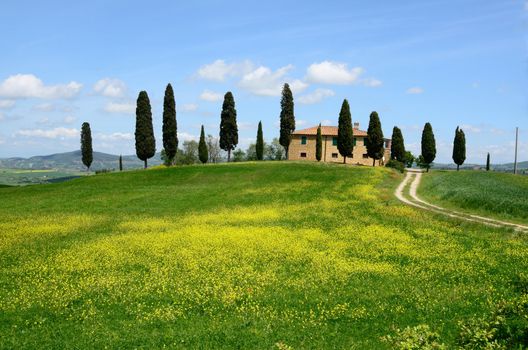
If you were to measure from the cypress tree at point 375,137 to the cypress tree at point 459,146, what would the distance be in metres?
17.6

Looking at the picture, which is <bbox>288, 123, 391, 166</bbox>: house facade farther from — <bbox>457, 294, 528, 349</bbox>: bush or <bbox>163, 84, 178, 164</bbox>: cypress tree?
<bbox>457, 294, 528, 349</bbox>: bush

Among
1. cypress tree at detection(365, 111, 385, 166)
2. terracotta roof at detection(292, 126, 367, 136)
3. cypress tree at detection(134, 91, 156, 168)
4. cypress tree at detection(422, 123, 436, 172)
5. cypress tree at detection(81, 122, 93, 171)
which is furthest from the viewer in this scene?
terracotta roof at detection(292, 126, 367, 136)

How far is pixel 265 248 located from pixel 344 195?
24.4m

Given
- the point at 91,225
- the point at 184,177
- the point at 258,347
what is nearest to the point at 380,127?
the point at 184,177

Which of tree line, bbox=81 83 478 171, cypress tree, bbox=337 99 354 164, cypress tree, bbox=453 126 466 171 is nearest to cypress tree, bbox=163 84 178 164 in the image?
tree line, bbox=81 83 478 171

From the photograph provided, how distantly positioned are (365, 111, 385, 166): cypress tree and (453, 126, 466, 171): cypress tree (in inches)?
695

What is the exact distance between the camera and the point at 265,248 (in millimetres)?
26453

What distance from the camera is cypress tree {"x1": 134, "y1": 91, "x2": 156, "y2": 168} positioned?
85000 millimetres

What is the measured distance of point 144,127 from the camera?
279 ft

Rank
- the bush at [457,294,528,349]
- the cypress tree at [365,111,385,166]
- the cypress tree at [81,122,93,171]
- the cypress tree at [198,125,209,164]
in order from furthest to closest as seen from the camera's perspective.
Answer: the cypress tree at [81,122,93,171], the cypress tree at [198,125,209,164], the cypress tree at [365,111,385,166], the bush at [457,294,528,349]

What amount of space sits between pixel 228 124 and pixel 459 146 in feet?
166

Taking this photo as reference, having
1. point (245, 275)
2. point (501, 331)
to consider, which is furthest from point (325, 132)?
→ point (501, 331)

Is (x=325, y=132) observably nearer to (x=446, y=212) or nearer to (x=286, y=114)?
(x=286, y=114)

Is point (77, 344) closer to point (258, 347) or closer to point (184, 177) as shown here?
point (258, 347)
